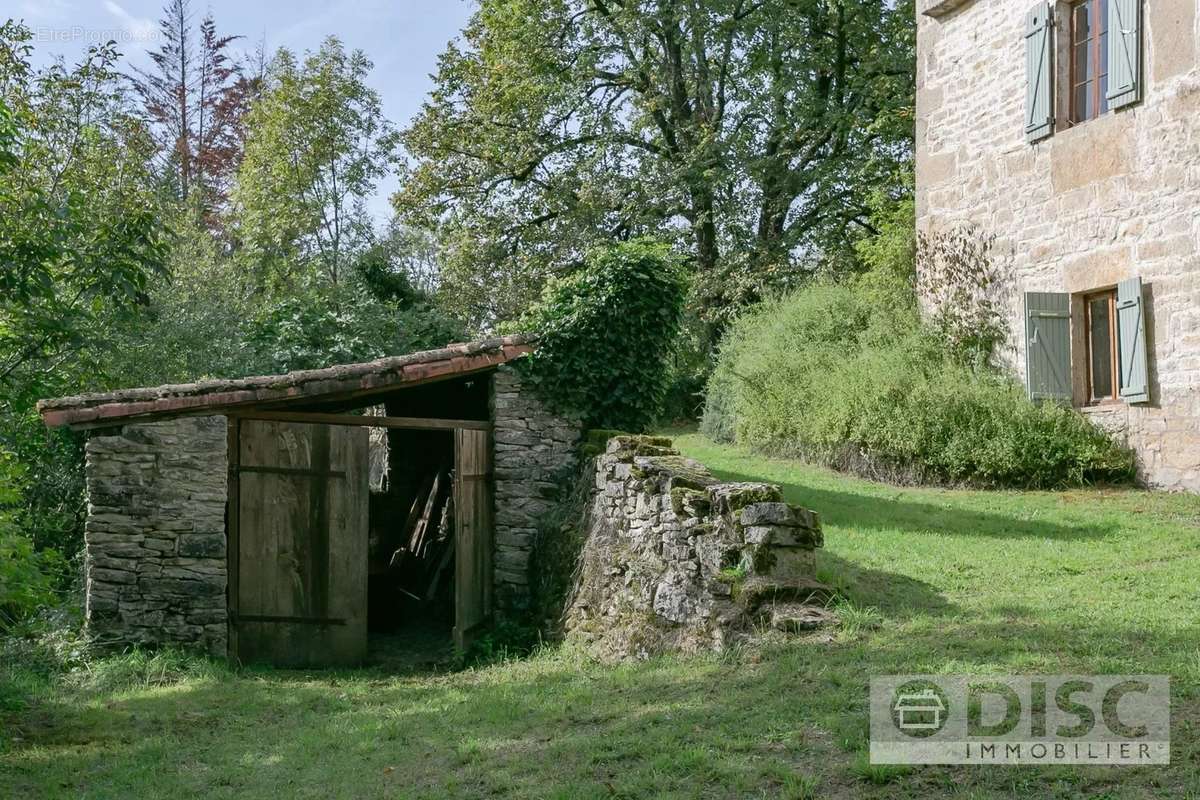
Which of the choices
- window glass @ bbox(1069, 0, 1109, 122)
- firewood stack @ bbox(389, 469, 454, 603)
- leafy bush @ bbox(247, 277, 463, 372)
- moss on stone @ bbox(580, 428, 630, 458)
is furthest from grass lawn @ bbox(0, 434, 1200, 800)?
leafy bush @ bbox(247, 277, 463, 372)

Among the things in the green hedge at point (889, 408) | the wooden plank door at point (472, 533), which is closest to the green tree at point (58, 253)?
the wooden plank door at point (472, 533)

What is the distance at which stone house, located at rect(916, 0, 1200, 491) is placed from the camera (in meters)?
11.2

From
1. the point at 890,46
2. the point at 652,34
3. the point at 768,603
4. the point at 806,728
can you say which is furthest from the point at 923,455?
the point at 652,34

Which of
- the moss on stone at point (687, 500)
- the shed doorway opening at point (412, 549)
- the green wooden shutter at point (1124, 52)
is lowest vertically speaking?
the shed doorway opening at point (412, 549)

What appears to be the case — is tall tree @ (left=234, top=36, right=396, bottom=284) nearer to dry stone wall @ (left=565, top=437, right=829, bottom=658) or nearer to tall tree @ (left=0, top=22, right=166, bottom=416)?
tall tree @ (left=0, top=22, right=166, bottom=416)

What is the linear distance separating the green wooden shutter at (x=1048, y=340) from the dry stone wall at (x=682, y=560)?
5216 mm

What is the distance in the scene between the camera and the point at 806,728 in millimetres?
5363

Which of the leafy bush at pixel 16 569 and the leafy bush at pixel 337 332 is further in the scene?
the leafy bush at pixel 337 332

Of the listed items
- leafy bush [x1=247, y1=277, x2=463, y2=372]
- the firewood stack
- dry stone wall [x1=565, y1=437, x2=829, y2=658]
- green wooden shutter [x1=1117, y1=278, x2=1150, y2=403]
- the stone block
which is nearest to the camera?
dry stone wall [x1=565, y1=437, x2=829, y2=658]

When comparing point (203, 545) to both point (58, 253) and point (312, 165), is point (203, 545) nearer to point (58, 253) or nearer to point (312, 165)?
point (58, 253)

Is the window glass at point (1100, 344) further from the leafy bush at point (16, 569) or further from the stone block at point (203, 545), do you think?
the leafy bush at point (16, 569)

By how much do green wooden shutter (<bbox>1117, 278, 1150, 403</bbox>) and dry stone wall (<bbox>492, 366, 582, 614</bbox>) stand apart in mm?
5918

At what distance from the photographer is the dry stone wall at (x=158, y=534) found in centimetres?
945

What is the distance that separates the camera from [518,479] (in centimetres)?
1069
